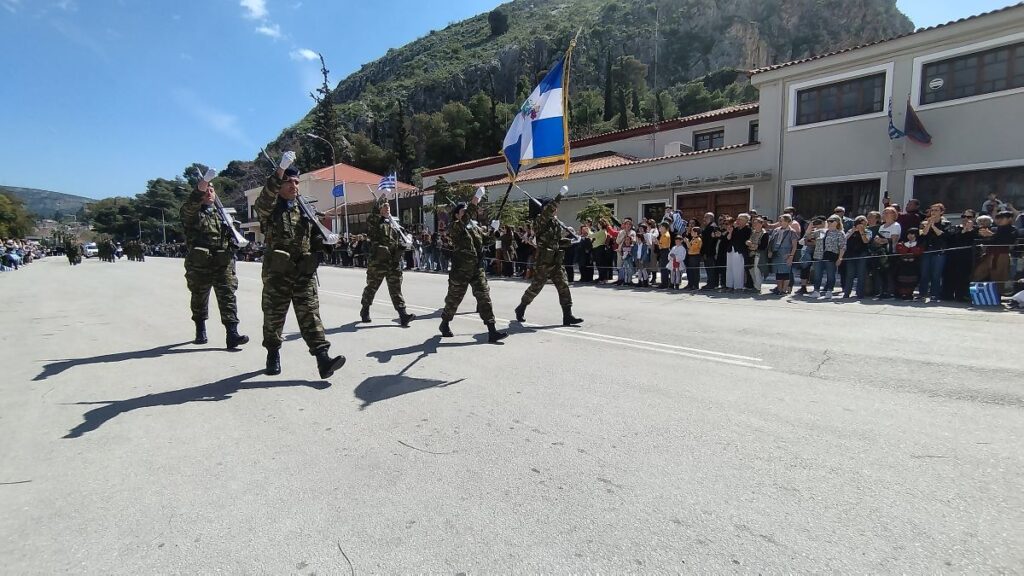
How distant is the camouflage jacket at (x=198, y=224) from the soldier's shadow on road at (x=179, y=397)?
7.48 feet

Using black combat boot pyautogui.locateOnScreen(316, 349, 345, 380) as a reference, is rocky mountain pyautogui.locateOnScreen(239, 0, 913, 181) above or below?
above

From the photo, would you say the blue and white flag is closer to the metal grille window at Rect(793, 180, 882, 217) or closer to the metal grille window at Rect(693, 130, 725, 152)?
the metal grille window at Rect(793, 180, 882, 217)

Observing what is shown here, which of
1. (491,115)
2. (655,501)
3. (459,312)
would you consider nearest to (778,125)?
(459,312)

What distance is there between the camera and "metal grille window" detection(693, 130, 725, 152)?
24.4 metres

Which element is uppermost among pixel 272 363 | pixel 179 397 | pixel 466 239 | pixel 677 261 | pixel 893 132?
pixel 893 132

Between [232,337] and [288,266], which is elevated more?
[288,266]

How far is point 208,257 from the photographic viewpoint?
6457 millimetres

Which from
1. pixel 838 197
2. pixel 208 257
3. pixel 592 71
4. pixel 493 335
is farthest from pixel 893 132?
pixel 592 71

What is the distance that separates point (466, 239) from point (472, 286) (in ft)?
2.15

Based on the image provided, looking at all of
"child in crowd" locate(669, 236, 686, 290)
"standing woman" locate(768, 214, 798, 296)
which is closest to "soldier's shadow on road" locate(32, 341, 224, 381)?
"child in crowd" locate(669, 236, 686, 290)

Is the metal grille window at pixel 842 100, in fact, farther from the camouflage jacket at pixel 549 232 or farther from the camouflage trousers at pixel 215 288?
the camouflage trousers at pixel 215 288

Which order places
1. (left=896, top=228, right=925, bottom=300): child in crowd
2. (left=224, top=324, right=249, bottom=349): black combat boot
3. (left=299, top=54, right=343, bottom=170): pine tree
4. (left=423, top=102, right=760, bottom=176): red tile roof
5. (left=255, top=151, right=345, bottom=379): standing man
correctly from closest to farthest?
(left=255, top=151, right=345, bottom=379): standing man < (left=224, top=324, right=249, bottom=349): black combat boot < (left=896, top=228, right=925, bottom=300): child in crowd < (left=423, top=102, right=760, bottom=176): red tile roof < (left=299, top=54, right=343, bottom=170): pine tree

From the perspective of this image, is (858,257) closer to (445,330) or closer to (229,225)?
(445,330)

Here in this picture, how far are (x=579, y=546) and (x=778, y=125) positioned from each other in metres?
18.6
